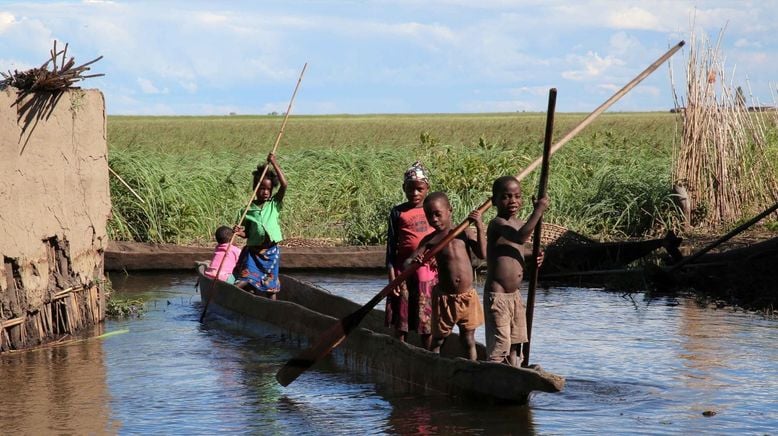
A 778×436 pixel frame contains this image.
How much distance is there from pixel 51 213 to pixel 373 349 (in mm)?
2712

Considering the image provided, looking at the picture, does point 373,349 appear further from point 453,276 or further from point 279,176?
point 279,176

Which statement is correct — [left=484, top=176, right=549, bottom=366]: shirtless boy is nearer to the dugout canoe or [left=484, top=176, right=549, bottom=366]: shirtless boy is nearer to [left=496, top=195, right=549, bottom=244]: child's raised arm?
[left=496, top=195, right=549, bottom=244]: child's raised arm

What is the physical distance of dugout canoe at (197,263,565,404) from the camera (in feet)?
18.6

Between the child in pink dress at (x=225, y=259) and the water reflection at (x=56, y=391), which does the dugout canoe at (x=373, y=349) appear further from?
the water reflection at (x=56, y=391)

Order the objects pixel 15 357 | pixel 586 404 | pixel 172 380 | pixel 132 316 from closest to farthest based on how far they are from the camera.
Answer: pixel 586 404, pixel 172 380, pixel 15 357, pixel 132 316

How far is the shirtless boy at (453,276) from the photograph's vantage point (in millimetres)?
6203

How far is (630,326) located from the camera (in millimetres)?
8680

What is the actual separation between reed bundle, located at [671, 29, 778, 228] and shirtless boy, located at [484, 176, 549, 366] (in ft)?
26.1

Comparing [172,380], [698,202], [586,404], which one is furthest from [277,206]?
[698,202]

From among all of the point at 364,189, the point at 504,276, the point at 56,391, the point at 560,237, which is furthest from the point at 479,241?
the point at 364,189

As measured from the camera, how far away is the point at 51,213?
8.01 meters

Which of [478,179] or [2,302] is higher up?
[478,179]

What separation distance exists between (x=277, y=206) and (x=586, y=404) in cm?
371

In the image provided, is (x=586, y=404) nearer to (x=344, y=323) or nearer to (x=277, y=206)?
(x=344, y=323)
